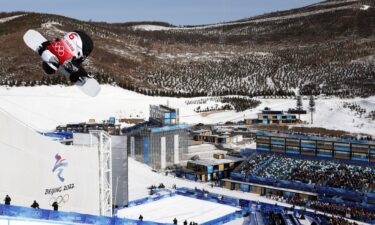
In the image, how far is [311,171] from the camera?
36.8 metres

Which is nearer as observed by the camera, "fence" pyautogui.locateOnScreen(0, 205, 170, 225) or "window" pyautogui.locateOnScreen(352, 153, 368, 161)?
"fence" pyautogui.locateOnScreen(0, 205, 170, 225)

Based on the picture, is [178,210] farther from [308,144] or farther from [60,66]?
[60,66]

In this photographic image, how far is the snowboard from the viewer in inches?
699

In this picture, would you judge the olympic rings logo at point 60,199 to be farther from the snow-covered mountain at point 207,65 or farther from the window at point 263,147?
the snow-covered mountain at point 207,65

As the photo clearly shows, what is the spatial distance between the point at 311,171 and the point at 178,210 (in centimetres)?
1268

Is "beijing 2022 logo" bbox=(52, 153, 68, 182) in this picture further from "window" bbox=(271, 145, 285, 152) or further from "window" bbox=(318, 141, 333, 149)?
"window" bbox=(271, 145, 285, 152)

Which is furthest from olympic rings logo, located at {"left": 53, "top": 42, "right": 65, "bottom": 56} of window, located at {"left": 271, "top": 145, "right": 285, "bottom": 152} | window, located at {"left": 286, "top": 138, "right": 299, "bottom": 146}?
window, located at {"left": 271, "top": 145, "right": 285, "bottom": 152}

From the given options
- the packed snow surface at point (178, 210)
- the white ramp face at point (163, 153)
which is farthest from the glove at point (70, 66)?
the white ramp face at point (163, 153)

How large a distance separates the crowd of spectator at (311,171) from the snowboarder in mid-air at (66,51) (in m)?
23.2

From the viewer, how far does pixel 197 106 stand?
2972 inches

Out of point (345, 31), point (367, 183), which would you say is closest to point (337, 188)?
point (367, 183)

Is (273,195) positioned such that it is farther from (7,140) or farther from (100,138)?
(7,140)

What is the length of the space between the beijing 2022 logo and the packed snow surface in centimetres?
1065

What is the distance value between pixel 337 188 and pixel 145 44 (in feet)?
400
